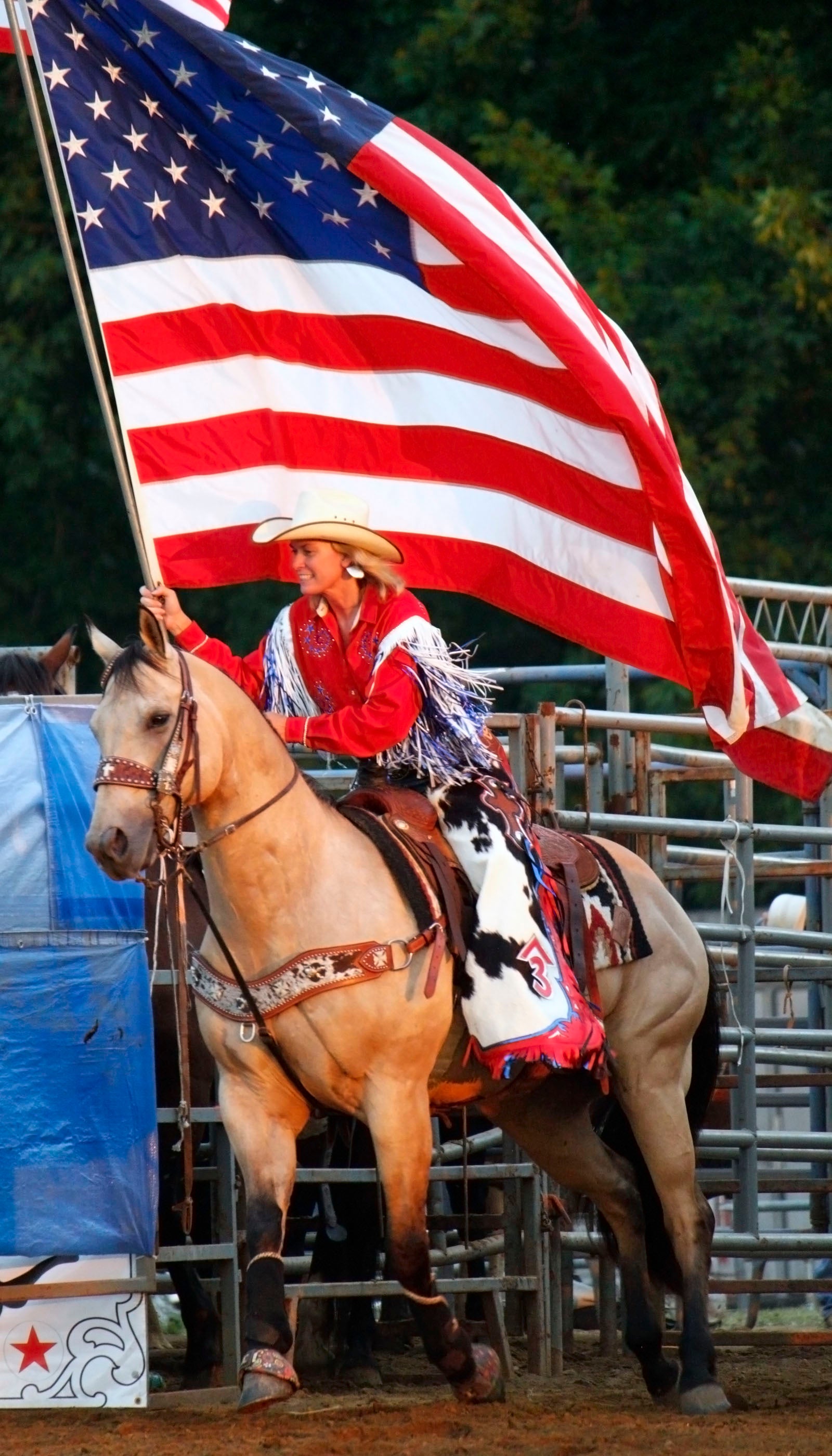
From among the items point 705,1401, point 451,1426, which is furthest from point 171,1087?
point 705,1401

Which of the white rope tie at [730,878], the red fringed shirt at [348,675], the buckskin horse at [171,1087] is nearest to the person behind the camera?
the red fringed shirt at [348,675]

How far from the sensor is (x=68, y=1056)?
6.43 m

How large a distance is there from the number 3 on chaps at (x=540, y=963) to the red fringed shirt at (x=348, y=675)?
27.9 inches

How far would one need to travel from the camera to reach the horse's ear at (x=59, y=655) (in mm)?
7586

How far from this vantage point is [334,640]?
6.36m

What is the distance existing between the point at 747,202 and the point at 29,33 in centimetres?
1019

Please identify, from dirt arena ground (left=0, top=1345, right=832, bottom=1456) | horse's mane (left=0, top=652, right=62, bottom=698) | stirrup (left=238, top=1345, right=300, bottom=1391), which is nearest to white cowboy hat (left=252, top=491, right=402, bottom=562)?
horse's mane (left=0, top=652, right=62, bottom=698)

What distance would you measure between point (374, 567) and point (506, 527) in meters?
1.33

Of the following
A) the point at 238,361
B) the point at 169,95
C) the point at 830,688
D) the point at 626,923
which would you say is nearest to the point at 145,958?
the point at 626,923

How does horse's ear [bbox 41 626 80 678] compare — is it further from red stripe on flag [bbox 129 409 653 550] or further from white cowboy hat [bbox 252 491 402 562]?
white cowboy hat [bbox 252 491 402 562]

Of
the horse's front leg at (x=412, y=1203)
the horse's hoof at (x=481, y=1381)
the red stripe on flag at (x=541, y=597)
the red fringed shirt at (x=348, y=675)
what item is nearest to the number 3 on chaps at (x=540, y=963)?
the horse's front leg at (x=412, y=1203)

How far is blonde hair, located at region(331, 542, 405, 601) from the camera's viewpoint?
6316 mm

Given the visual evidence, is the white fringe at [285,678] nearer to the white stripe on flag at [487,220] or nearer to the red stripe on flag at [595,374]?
the red stripe on flag at [595,374]

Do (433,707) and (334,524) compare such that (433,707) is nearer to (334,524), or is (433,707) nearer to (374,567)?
(374,567)
